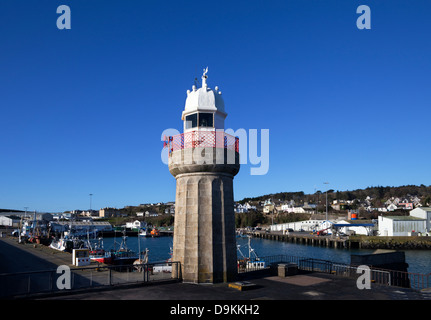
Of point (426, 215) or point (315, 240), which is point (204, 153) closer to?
point (315, 240)

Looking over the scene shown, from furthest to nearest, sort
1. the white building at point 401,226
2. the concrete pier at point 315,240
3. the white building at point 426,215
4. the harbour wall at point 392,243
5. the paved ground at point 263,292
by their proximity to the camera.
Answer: the white building at point 426,215 < the white building at point 401,226 < the concrete pier at point 315,240 < the harbour wall at point 392,243 < the paved ground at point 263,292

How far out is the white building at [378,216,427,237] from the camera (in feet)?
340

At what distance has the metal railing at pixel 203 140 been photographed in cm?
1819

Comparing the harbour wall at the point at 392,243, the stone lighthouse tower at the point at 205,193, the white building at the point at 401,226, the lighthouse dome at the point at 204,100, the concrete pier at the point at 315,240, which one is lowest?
the concrete pier at the point at 315,240

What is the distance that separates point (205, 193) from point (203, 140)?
9.69 ft

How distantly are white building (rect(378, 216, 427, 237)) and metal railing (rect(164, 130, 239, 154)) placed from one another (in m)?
104

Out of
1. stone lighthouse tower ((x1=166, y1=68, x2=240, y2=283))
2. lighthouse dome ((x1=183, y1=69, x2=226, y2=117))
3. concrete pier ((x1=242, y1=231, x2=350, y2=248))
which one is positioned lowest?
concrete pier ((x1=242, y1=231, x2=350, y2=248))

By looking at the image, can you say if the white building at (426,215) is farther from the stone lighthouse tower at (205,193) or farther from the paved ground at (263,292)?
the stone lighthouse tower at (205,193)

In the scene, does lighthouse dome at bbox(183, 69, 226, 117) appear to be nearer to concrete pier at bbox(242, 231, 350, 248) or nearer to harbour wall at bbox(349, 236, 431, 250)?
harbour wall at bbox(349, 236, 431, 250)

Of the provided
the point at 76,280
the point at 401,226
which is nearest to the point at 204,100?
the point at 76,280

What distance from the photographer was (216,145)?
1828cm

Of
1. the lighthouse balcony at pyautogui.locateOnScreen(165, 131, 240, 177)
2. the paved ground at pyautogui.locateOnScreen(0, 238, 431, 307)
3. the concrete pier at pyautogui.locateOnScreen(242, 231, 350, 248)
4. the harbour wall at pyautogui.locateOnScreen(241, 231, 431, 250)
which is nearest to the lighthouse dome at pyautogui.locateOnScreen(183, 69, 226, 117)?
the lighthouse balcony at pyautogui.locateOnScreen(165, 131, 240, 177)

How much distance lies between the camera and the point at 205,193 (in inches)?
715

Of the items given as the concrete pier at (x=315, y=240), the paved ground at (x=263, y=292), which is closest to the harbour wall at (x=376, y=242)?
the concrete pier at (x=315, y=240)
